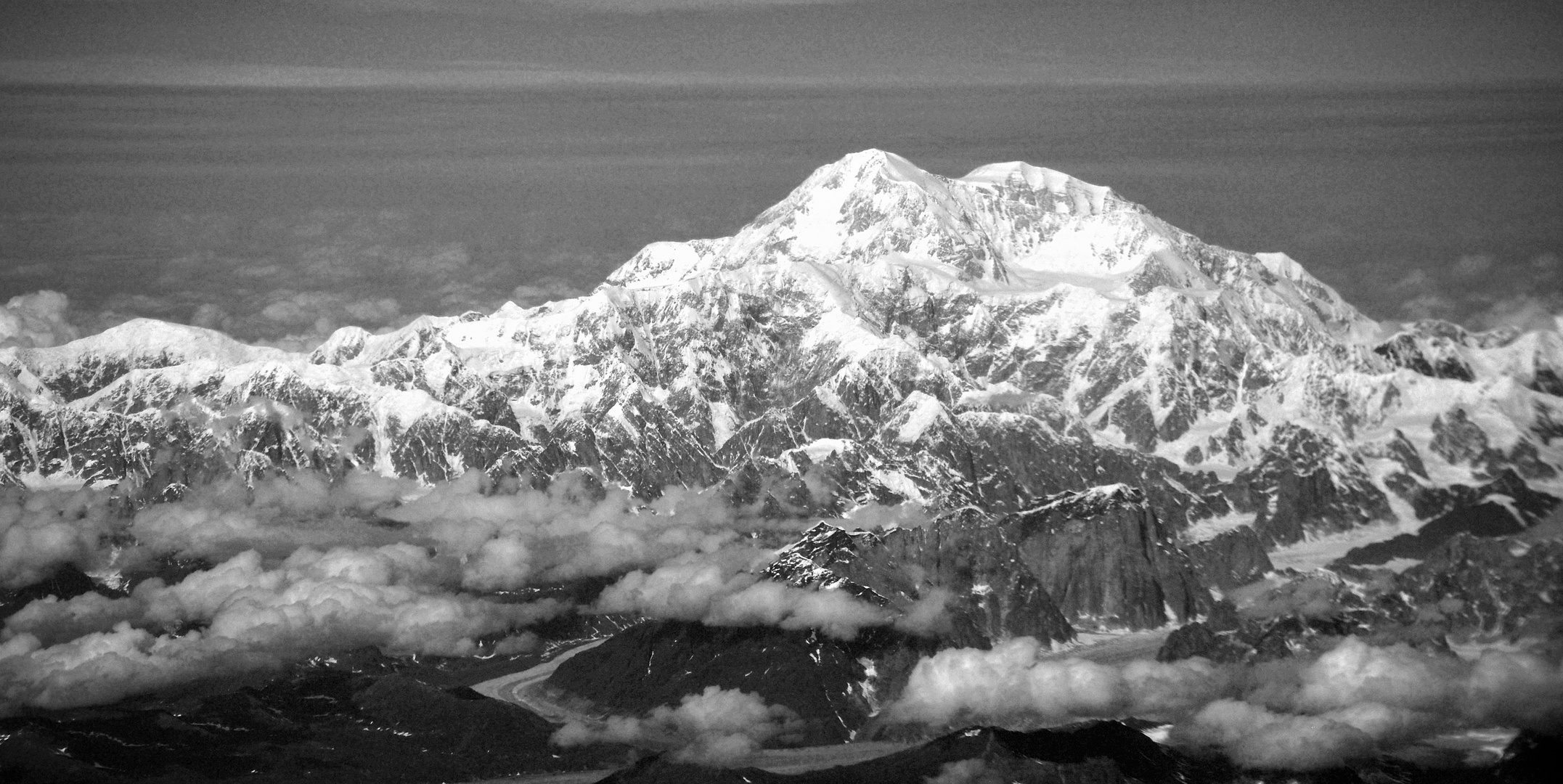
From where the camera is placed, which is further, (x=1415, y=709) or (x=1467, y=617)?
(x=1467, y=617)

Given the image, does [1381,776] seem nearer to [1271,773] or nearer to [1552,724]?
[1271,773]

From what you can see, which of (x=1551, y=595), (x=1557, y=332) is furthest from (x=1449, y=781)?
(x=1557, y=332)

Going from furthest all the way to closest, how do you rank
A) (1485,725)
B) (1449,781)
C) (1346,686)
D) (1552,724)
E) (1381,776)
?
1. (1346,686)
2. (1381,776)
3. (1449,781)
4. (1485,725)
5. (1552,724)

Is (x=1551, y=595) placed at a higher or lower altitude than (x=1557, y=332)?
lower

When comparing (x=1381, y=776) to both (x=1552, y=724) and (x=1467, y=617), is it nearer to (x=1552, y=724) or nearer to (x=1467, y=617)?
(x=1467, y=617)

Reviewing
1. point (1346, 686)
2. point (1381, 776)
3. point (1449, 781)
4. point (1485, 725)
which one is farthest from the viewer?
point (1346, 686)

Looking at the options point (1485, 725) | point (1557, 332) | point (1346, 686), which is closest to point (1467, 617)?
point (1346, 686)

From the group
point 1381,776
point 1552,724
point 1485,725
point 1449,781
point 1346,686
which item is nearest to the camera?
point 1552,724

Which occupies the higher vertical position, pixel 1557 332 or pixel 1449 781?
pixel 1557 332

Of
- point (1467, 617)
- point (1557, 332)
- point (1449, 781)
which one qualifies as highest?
point (1557, 332)
